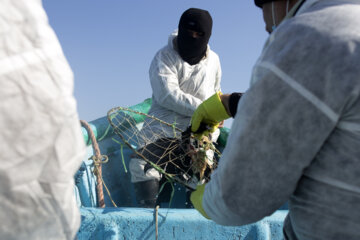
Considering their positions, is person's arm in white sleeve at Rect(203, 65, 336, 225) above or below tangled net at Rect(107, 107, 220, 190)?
above

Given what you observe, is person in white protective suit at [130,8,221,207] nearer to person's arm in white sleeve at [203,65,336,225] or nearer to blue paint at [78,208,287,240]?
blue paint at [78,208,287,240]

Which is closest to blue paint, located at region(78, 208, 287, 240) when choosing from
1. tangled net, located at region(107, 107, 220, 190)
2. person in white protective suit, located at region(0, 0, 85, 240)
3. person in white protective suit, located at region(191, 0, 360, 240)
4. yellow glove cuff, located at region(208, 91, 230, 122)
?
→ tangled net, located at region(107, 107, 220, 190)

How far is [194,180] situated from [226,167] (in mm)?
1497

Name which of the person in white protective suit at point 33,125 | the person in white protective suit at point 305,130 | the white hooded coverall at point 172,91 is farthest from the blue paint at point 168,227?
the person in white protective suit at point 33,125

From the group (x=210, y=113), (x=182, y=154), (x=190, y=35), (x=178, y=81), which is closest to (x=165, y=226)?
(x=182, y=154)

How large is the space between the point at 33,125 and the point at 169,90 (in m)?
2.44

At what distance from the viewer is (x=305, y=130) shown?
705 mm

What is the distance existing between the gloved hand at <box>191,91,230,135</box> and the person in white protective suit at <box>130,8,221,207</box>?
38.4 inches

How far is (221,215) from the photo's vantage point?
88cm

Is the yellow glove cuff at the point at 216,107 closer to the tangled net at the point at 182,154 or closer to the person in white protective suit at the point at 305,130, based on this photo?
the tangled net at the point at 182,154

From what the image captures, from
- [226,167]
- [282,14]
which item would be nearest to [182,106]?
[282,14]

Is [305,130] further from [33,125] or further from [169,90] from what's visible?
[169,90]

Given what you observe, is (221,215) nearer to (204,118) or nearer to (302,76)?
(302,76)

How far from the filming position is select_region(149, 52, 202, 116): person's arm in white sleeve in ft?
9.78
